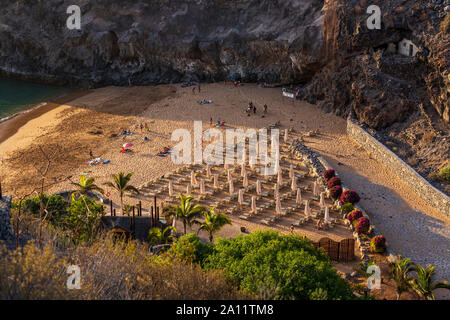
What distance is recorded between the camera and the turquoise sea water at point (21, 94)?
60.1 metres

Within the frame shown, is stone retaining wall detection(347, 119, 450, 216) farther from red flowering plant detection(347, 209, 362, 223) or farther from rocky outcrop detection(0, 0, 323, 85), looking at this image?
rocky outcrop detection(0, 0, 323, 85)

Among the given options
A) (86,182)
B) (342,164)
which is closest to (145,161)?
(86,182)

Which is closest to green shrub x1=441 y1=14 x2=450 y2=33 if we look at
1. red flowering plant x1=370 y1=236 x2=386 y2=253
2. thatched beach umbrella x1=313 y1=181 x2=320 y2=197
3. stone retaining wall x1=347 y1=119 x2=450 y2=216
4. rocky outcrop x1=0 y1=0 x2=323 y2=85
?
stone retaining wall x1=347 y1=119 x2=450 y2=216

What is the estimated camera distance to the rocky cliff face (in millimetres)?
42219

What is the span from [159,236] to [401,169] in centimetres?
1905

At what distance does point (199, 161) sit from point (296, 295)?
879 inches

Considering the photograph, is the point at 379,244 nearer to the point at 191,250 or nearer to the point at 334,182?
the point at 334,182

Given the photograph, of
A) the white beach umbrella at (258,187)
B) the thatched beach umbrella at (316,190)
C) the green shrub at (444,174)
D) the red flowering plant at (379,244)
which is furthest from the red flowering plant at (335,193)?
the green shrub at (444,174)

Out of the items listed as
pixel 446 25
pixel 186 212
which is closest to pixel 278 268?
pixel 186 212

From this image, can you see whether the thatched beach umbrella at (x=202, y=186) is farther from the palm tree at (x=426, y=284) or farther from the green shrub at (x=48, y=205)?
the palm tree at (x=426, y=284)

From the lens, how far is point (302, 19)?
180ft

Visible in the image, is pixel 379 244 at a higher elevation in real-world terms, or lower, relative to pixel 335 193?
lower

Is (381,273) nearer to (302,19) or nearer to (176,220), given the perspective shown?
(176,220)

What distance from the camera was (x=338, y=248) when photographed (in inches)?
1059
